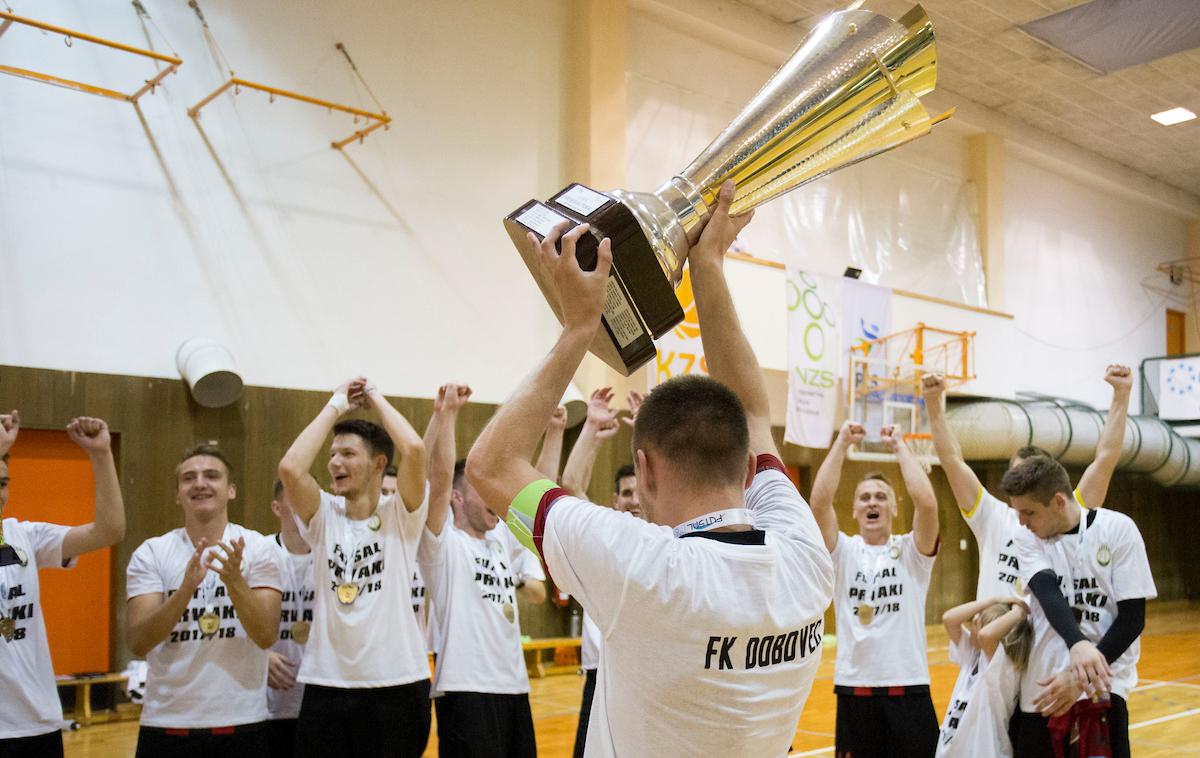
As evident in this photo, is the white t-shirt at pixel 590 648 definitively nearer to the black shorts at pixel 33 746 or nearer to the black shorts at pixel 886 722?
the black shorts at pixel 886 722

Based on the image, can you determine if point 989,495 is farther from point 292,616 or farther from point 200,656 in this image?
point 200,656

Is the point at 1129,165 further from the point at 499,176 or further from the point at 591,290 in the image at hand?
the point at 591,290

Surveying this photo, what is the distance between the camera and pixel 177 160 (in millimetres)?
9773

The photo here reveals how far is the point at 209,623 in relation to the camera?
4492 mm

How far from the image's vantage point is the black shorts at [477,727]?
5121 mm

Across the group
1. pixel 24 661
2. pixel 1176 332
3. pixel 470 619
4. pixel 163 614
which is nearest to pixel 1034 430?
pixel 1176 332

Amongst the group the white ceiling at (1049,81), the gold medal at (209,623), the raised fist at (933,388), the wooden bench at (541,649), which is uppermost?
the white ceiling at (1049,81)

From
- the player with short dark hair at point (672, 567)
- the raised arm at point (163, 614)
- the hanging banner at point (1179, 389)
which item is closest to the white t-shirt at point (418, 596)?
the raised arm at point (163, 614)

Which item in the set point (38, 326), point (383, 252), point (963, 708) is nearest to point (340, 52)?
point (383, 252)

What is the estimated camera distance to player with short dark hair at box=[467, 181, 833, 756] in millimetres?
1833

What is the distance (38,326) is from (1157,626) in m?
18.4

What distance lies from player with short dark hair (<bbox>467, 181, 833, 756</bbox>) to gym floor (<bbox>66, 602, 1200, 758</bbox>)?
6.09 metres

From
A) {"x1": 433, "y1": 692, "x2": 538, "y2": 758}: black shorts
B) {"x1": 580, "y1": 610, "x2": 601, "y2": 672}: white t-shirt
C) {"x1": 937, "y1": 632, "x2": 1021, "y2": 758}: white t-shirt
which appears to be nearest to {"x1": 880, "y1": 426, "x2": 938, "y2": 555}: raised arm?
{"x1": 937, "y1": 632, "x2": 1021, "y2": 758}: white t-shirt

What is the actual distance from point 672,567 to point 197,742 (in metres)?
3.35
